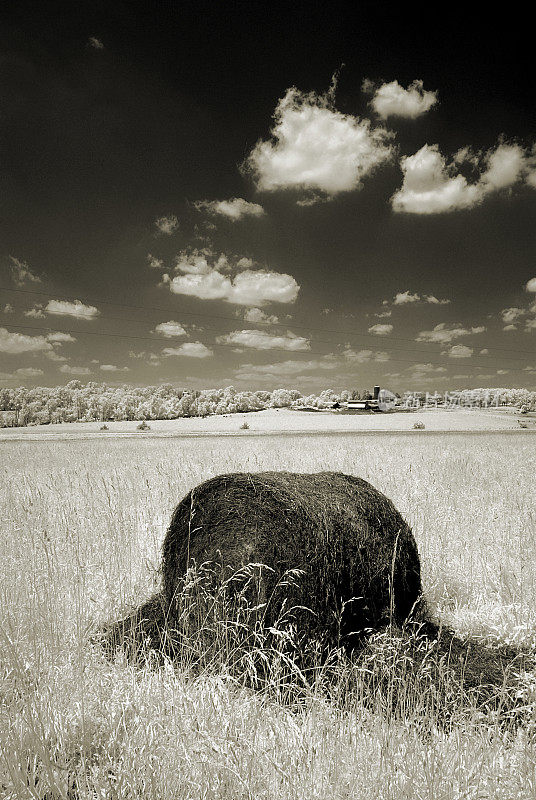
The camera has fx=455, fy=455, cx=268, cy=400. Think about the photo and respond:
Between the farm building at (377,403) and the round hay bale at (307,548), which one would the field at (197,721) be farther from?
the farm building at (377,403)

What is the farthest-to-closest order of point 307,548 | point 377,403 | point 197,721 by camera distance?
point 377,403, point 307,548, point 197,721

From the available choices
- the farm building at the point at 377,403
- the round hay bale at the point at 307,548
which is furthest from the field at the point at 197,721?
the farm building at the point at 377,403

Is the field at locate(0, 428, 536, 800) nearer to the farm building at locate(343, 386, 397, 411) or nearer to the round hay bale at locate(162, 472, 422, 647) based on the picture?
the round hay bale at locate(162, 472, 422, 647)

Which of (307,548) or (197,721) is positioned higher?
(307,548)

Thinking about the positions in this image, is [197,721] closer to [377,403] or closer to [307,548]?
[307,548]

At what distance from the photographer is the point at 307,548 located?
14.1ft

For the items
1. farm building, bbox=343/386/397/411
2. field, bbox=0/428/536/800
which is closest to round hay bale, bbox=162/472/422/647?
field, bbox=0/428/536/800

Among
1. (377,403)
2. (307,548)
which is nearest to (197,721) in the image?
(307,548)

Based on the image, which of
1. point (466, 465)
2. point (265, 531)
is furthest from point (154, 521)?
point (466, 465)

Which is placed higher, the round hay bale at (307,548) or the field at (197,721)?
the round hay bale at (307,548)

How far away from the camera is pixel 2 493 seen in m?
10.6

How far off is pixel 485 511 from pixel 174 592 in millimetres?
6983

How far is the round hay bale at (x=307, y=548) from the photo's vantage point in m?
4.19

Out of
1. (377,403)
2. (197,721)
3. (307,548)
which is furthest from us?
(377,403)
